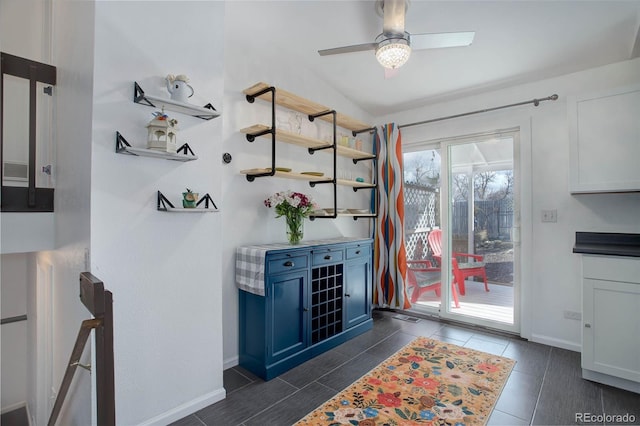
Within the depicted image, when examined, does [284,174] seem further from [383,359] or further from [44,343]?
[44,343]

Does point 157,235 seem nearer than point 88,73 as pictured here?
No

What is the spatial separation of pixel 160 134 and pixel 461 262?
11.1ft

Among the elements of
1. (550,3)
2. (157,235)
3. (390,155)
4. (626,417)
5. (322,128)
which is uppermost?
(550,3)

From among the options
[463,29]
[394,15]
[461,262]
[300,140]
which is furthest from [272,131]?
[461,262]

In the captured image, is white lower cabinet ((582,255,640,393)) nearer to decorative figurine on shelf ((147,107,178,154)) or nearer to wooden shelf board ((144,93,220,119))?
wooden shelf board ((144,93,220,119))

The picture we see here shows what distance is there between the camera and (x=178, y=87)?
186 centimetres

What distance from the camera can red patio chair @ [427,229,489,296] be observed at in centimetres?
352

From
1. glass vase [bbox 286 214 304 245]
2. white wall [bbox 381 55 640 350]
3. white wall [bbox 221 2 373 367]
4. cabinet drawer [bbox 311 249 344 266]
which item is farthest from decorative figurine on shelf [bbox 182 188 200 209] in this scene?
white wall [bbox 381 55 640 350]

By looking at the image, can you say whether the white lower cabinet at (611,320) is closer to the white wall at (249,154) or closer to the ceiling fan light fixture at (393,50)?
the ceiling fan light fixture at (393,50)

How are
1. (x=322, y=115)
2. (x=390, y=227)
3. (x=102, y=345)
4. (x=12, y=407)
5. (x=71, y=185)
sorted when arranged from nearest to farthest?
(x=102, y=345) < (x=71, y=185) < (x=322, y=115) < (x=12, y=407) < (x=390, y=227)

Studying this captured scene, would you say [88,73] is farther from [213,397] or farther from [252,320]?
[213,397]

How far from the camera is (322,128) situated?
3555 mm

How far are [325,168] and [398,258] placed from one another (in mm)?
1443

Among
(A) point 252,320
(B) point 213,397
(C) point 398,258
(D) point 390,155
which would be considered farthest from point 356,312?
(D) point 390,155
